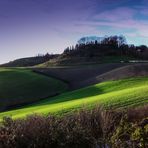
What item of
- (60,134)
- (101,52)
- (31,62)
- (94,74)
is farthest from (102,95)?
(31,62)

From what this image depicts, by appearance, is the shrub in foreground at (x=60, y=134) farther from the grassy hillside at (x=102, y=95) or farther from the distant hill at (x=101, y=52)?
the distant hill at (x=101, y=52)

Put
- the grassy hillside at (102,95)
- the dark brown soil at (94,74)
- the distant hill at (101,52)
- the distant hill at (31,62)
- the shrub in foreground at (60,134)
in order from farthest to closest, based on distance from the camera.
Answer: the distant hill at (31,62)
the distant hill at (101,52)
the dark brown soil at (94,74)
the grassy hillside at (102,95)
the shrub in foreground at (60,134)

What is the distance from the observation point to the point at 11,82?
221 feet

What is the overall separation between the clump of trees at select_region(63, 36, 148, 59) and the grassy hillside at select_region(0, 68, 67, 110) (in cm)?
4566

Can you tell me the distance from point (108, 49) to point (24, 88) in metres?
67.9

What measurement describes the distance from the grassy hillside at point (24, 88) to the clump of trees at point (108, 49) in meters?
45.7

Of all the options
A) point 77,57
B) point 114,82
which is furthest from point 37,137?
point 77,57

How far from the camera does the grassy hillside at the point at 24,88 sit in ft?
180

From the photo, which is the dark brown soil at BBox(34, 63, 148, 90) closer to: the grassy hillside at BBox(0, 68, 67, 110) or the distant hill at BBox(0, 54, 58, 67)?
the grassy hillside at BBox(0, 68, 67, 110)

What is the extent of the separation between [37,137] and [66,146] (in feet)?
2.51

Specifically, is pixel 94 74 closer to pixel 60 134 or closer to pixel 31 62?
pixel 60 134

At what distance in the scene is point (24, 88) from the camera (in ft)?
205

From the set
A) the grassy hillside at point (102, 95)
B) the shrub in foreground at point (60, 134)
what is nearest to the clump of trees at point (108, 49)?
the grassy hillside at point (102, 95)

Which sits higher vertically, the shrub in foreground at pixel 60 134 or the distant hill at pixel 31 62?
the shrub in foreground at pixel 60 134
